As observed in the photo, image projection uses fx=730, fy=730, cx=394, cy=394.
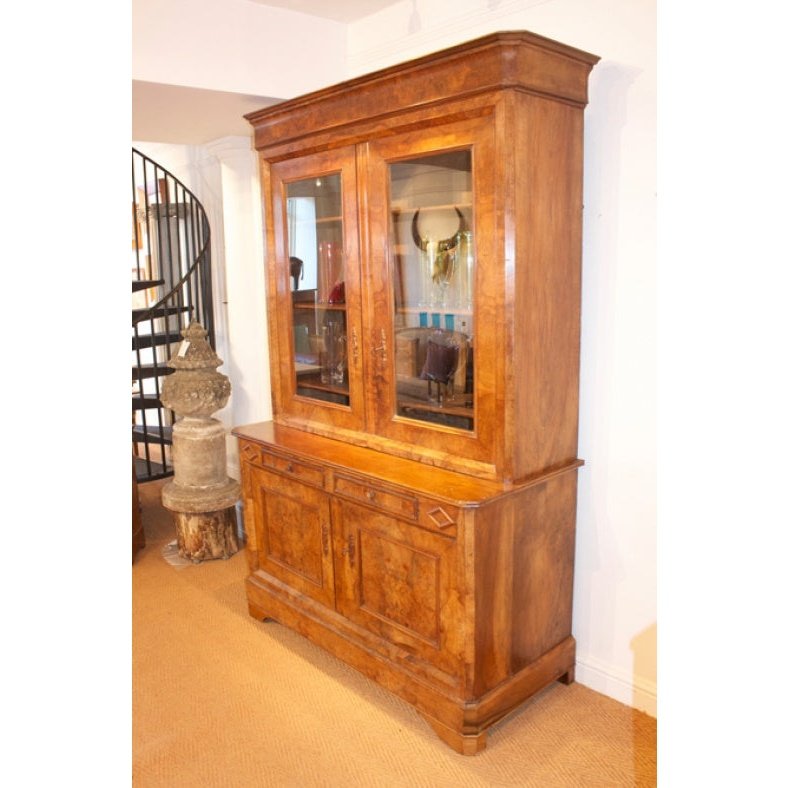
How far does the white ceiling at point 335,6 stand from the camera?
3.07 m

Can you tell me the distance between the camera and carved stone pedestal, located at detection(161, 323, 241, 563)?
12.6 ft

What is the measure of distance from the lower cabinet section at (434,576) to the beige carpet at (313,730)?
0.10 m

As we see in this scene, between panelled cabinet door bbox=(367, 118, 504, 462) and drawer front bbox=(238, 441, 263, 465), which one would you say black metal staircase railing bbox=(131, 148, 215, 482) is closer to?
drawer front bbox=(238, 441, 263, 465)

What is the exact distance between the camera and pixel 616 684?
262 cm

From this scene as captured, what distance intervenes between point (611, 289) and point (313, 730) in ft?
5.93

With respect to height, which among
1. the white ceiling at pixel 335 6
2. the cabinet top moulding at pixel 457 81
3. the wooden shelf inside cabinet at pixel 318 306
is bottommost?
the wooden shelf inside cabinet at pixel 318 306

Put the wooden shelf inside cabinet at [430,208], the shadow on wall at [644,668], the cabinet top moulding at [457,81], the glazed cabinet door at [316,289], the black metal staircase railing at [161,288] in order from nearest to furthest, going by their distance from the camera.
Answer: the cabinet top moulding at [457,81] → the wooden shelf inside cabinet at [430,208] → the shadow on wall at [644,668] → the glazed cabinet door at [316,289] → the black metal staircase railing at [161,288]

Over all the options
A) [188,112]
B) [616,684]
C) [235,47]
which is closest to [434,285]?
[235,47]

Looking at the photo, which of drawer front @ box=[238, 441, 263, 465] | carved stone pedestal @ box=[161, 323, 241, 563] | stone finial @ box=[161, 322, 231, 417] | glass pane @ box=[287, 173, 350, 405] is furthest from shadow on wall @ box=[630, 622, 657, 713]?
stone finial @ box=[161, 322, 231, 417]

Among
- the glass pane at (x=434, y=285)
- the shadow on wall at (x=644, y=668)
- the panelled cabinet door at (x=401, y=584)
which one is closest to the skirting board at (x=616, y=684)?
the shadow on wall at (x=644, y=668)

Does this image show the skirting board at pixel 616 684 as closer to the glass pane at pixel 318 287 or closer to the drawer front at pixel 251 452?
the glass pane at pixel 318 287

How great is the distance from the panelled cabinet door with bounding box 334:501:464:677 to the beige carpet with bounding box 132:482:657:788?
0.94 feet

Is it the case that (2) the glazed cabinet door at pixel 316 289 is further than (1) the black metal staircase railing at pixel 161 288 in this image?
No
